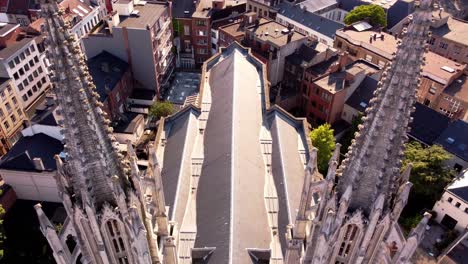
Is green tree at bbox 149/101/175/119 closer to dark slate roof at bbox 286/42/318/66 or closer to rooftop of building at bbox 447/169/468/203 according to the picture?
dark slate roof at bbox 286/42/318/66

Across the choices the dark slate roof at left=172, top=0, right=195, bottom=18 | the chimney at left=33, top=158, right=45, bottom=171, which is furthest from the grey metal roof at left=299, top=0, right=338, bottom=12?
the chimney at left=33, top=158, right=45, bottom=171

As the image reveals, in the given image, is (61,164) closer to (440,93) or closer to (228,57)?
(228,57)

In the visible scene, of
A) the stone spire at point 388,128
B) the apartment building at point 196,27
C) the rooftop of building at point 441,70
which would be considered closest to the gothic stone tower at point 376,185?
the stone spire at point 388,128

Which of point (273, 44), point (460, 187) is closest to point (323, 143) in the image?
point (460, 187)

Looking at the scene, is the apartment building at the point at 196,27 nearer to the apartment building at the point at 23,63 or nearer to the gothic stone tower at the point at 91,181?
the apartment building at the point at 23,63

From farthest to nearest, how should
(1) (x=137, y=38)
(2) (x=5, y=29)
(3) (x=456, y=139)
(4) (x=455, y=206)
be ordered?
(2) (x=5, y=29), (1) (x=137, y=38), (3) (x=456, y=139), (4) (x=455, y=206)

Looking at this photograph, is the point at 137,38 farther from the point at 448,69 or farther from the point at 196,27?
the point at 448,69
